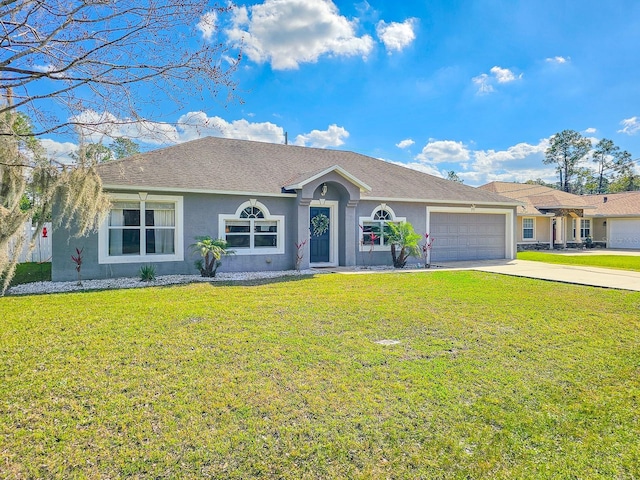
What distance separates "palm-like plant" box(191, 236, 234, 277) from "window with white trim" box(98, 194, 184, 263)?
730mm

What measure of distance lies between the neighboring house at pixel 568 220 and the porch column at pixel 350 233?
48.7 ft

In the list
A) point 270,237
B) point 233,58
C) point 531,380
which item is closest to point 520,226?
point 270,237

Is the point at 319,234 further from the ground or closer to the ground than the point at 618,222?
closer to the ground

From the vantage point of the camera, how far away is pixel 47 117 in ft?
14.1

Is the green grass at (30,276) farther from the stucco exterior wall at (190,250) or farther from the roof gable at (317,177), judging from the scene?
the roof gable at (317,177)

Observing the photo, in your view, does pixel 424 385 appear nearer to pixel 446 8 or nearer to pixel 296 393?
pixel 296 393

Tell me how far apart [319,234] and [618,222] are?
24945mm

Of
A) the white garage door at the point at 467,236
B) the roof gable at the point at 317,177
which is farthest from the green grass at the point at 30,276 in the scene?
the white garage door at the point at 467,236

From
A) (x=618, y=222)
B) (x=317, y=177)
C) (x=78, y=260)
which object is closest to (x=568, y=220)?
(x=618, y=222)

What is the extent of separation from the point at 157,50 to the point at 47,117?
162cm

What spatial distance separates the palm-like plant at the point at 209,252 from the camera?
11156mm

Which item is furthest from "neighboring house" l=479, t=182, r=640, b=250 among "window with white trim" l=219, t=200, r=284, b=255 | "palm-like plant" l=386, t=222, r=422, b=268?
"window with white trim" l=219, t=200, r=284, b=255

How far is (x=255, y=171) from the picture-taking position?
555 inches

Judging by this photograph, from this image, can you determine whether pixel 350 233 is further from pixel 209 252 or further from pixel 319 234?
pixel 209 252
